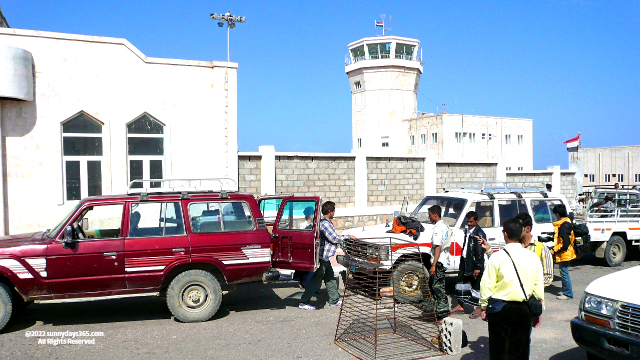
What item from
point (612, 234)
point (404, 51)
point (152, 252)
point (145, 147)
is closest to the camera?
point (152, 252)

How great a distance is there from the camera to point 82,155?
1555 centimetres

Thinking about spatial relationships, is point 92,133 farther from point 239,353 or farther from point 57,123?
point 239,353

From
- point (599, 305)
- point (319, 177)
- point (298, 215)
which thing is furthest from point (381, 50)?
point (599, 305)

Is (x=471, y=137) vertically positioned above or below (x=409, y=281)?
above

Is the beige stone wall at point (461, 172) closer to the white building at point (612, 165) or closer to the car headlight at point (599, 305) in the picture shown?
the car headlight at point (599, 305)

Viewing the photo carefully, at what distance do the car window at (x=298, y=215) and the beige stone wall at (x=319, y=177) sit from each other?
337 inches

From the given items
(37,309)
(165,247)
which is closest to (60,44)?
(37,309)

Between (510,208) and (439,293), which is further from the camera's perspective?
(510,208)

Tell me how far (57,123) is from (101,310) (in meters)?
8.57

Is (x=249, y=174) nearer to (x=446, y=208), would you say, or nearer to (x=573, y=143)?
(x=446, y=208)

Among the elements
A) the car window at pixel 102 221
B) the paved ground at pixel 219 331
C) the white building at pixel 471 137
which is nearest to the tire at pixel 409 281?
the paved ground at pixel 219 331

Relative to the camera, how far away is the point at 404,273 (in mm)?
8023

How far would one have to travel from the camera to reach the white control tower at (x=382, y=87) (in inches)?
2078

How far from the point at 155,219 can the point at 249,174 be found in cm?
960
